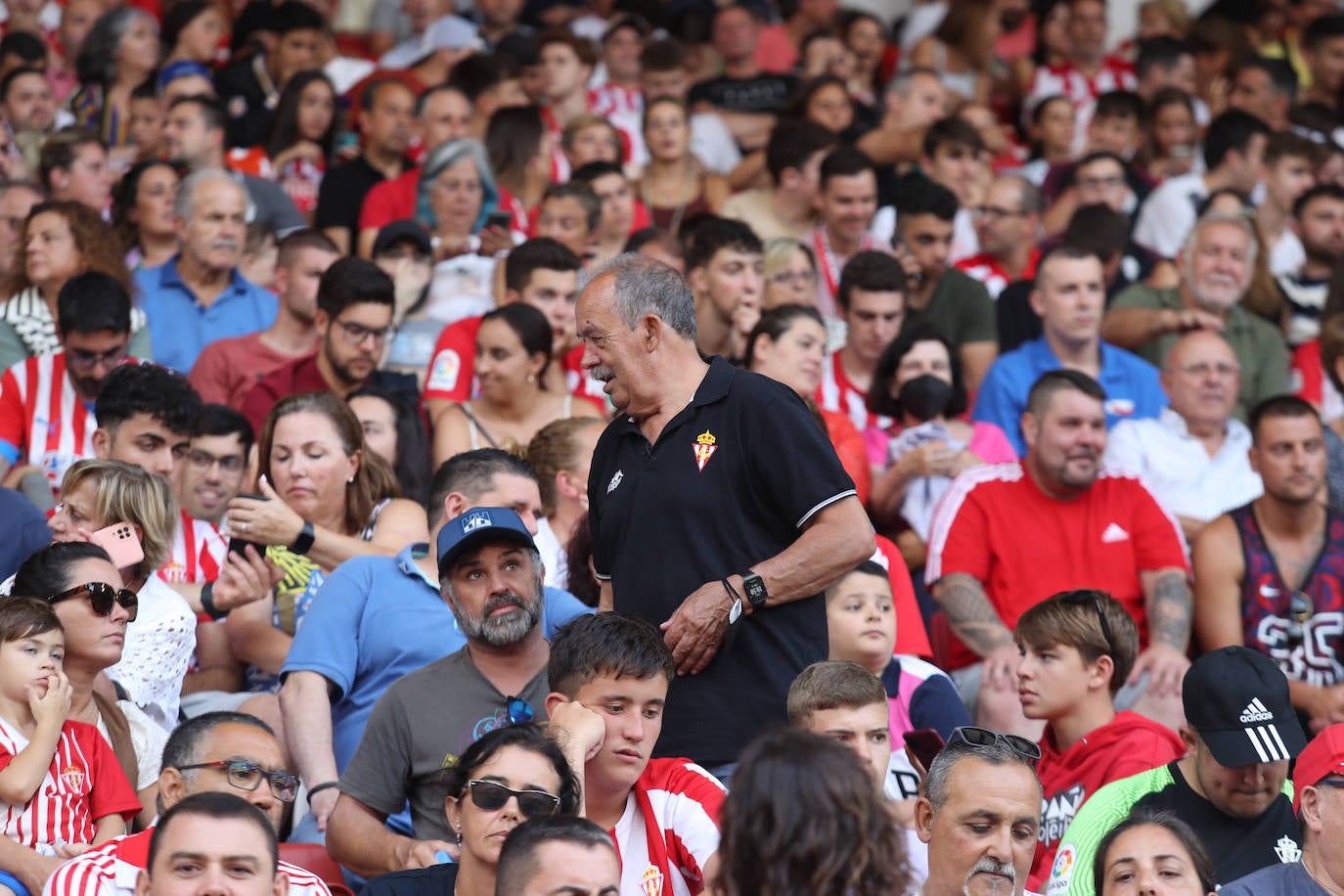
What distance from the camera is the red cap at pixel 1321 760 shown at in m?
4.91

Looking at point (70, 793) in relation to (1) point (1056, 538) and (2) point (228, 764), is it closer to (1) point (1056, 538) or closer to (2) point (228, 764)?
(2) point (228, 764)

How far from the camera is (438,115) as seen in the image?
10336 mm

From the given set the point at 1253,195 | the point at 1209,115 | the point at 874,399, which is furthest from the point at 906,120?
the point at 874,399

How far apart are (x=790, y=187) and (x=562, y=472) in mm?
3780

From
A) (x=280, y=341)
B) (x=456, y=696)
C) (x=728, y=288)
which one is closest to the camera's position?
(x=456, y=696)

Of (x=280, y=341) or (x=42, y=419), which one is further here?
(x=280, y=341)

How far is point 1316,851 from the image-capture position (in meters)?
4.84

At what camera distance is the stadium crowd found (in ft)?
15.0

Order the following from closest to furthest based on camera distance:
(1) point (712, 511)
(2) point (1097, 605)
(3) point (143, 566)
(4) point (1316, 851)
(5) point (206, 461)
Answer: (1) point (712, 511) < (4) point (1316, 851) < (3) point (143, 566) < (2) point (1097, 605) < (5) point (206, 461)

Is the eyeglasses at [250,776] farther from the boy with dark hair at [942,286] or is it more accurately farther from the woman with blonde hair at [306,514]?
the boy with dark hair at [942,286]

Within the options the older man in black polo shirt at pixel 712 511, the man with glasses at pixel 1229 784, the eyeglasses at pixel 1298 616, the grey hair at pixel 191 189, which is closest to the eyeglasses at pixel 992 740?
the older man in black polo shirt at pixel 712 511

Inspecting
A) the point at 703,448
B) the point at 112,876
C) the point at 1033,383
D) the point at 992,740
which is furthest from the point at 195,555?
the point at 1033,383

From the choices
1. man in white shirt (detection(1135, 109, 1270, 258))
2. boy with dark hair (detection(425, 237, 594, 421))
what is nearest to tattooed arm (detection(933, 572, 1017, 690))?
boy with dark hair (detection(425, 237, 594, 421))

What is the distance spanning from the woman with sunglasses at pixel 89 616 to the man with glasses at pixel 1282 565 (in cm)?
417
